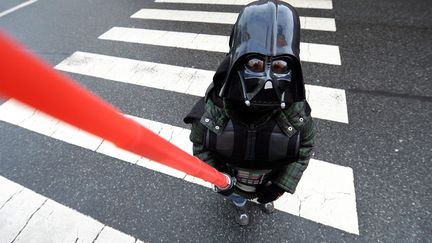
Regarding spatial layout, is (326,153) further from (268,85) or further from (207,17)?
(207,17)

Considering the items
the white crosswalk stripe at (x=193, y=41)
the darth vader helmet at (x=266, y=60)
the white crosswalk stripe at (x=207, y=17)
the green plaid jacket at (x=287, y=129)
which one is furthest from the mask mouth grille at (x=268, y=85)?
the white crosswalk stripe at (x=207, y=17)

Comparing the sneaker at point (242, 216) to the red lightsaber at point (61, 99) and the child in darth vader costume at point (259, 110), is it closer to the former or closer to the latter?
the child in darth vader costume at point (259, 110)

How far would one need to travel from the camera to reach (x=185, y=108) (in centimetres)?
348

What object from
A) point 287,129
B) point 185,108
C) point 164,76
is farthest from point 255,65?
point 164,76

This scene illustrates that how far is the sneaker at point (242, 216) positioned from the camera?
2375 millimetres

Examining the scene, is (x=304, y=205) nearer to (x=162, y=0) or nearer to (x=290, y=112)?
(x=290, y=112)

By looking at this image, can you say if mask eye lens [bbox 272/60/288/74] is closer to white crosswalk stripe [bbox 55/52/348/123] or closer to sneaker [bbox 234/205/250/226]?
sneaker [bbox 234/205/250/226]

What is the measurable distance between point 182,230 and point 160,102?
1687 millimetres

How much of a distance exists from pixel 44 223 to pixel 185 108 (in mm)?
1770

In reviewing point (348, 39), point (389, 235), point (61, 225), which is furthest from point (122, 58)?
point (389, 235)

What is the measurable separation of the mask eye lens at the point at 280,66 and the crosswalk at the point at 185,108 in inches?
58.5

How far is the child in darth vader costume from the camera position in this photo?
1.30m

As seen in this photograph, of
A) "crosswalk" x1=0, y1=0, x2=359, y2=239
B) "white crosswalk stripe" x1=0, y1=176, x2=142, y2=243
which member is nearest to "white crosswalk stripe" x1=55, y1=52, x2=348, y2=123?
"crosswalk" x1=0, y1=0, x2=359, y2=239

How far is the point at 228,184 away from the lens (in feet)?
5.62
